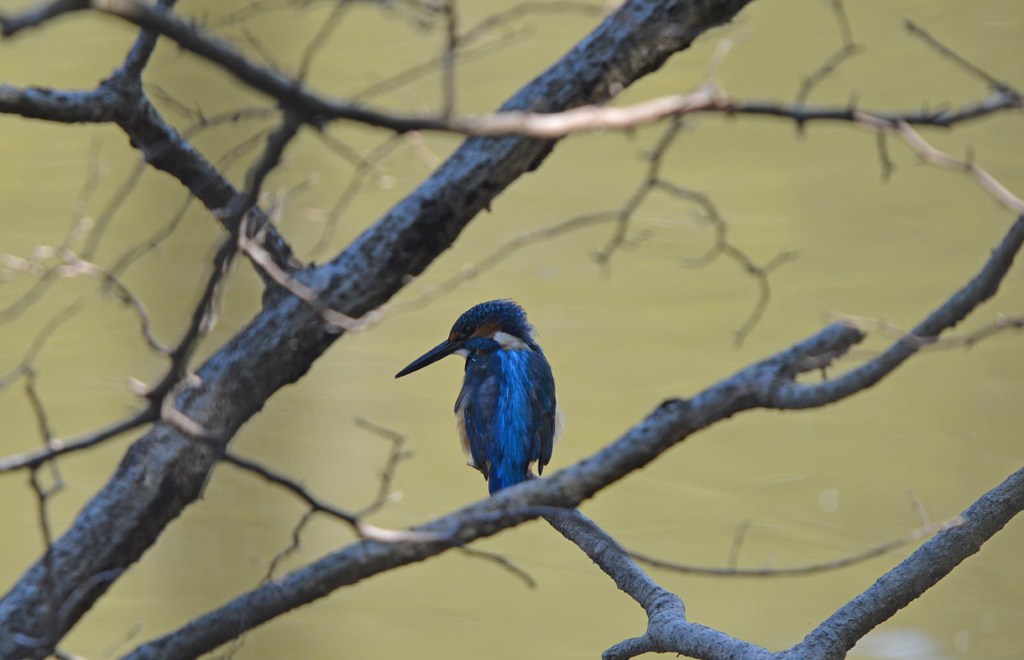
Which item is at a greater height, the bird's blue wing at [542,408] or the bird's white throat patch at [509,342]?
the bird's white throat patch at [509,342]

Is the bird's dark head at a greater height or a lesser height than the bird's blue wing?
greater

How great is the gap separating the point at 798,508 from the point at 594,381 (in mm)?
782

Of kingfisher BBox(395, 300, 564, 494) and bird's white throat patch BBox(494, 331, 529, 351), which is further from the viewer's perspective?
bird's white throat patch BBox(494, 331, 529, 351)

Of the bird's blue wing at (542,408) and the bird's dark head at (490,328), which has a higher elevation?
the bird's dark head at (490,328)

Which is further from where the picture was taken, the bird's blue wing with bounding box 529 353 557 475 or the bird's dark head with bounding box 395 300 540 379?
the bird's dark head with bounding box 395 300 540 379

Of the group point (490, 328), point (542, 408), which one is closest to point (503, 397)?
point (542, 408)

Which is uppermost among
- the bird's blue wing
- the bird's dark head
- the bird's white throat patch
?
the bird's dark head

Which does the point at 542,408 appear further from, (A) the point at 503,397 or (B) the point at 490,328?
(B) the point at 490,328

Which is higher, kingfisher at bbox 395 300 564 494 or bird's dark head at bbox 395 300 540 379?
bird's dark head at bbox 395 300 540 379

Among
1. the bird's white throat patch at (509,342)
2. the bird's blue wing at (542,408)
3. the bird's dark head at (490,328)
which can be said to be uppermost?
the bird's dark head at (490,328)

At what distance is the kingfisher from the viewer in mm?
1818

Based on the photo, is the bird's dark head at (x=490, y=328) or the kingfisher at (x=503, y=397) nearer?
the kingfisher at (x=503, y=397)

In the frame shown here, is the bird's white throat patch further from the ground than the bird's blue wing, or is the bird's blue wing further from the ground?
the bird's white throat patch

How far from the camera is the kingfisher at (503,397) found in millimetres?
1818
